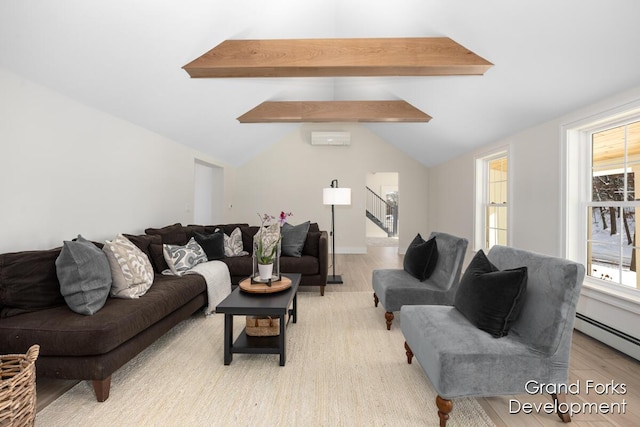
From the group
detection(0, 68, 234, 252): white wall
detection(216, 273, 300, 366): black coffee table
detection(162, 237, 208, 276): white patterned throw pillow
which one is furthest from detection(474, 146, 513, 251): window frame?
detection(0, 68, 234, 252): white wall

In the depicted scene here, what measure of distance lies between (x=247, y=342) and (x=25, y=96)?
8.43ft

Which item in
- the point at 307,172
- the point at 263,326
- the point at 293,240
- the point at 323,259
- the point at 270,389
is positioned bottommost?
the point at 270,389

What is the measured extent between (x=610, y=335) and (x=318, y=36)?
13.4ft

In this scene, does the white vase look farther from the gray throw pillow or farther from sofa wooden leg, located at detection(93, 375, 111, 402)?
sofa wooden leg, located at detection(93, 375, 111, 402)

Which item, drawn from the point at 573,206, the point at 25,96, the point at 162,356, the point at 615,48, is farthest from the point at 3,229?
the point at 573,206

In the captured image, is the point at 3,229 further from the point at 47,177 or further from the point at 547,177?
the point at 547,177

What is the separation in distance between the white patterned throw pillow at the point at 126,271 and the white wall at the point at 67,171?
23.0 inches

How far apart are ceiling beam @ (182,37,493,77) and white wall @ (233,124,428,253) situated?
4455 millimetres

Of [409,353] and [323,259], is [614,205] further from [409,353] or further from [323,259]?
[323,259]

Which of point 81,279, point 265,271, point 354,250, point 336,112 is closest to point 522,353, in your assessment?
point 265,271

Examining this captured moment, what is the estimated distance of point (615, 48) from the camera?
215 centimetres

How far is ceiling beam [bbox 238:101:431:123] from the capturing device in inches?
191

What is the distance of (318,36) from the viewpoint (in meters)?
3.63

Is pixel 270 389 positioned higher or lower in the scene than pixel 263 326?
lower
